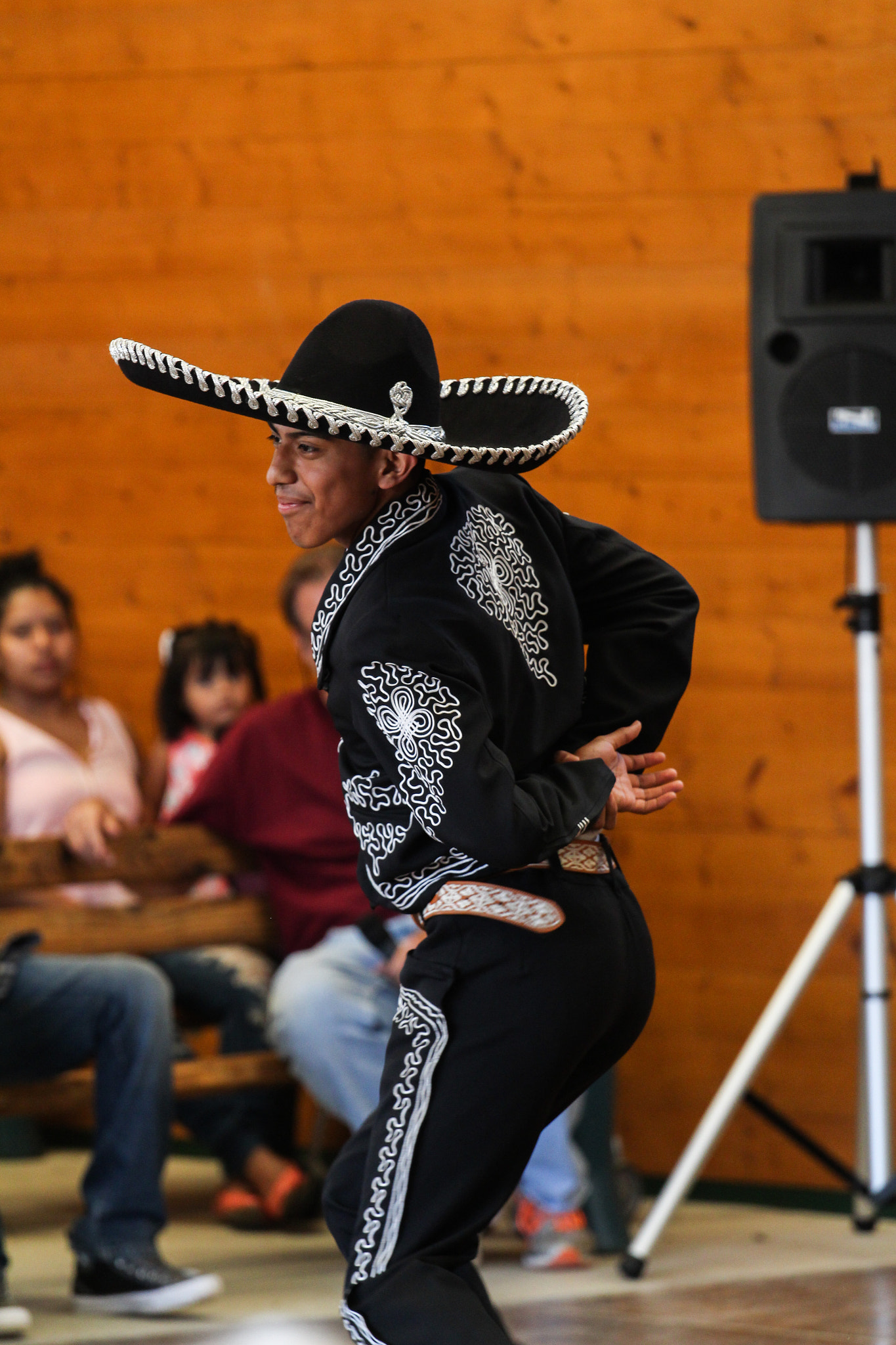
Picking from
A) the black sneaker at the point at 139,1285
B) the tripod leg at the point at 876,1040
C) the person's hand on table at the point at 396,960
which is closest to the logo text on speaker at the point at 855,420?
the tripod leg at the point at 876,1040

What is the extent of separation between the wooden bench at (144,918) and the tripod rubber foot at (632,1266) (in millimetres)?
707

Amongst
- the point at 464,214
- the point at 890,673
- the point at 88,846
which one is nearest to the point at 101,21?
the point at 464,214

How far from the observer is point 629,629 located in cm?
183

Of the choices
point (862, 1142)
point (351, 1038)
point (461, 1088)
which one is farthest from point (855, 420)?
point (461, 1088)

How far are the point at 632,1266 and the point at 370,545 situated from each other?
1824mm

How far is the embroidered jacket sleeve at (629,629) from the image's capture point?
71.3 inches

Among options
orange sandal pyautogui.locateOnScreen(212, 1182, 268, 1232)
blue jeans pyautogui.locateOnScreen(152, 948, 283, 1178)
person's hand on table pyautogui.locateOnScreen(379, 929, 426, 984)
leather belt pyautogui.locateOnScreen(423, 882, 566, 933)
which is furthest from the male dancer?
orange sandal pyautogui.locateOnScreen(212, 1182, 268, 1232)

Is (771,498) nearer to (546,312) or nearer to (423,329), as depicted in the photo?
(546,312)

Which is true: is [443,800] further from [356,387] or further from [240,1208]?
[240,1208]

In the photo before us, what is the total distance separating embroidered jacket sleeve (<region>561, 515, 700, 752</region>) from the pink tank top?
185 cm

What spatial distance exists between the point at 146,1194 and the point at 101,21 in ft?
8.69

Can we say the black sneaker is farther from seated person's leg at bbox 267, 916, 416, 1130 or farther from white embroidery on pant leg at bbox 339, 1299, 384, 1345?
white embroidery on pant leg at bbox 339, 1299, 384, 1345

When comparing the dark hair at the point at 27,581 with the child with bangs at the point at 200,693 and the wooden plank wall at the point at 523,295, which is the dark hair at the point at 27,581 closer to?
the child with bangs at the point at 200,693

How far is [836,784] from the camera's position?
3.50 m
